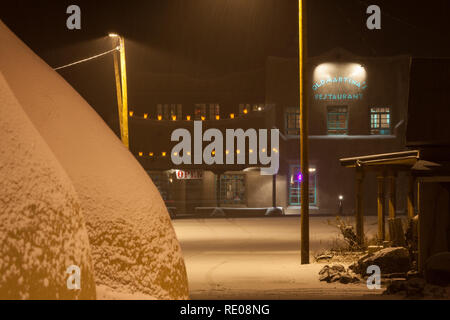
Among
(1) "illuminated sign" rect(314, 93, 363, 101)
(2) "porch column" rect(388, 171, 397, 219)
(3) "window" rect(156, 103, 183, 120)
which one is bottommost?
(2) "porch column" rect(388, 171, 397, 219)

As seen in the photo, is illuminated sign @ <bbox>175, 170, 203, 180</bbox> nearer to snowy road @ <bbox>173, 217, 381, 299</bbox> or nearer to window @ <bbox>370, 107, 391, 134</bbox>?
window @ <bbox>370, 107, 391, 134</bbox>

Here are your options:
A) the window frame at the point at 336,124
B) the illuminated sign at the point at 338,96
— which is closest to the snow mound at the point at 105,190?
the illuminated sign at the point at 338,96

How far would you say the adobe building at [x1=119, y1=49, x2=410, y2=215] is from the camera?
148ft

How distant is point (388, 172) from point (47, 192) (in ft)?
54.9

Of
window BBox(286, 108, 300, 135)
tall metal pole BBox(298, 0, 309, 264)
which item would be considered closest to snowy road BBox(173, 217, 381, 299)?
tall metal pole BBox(298, 0, 309, 264)

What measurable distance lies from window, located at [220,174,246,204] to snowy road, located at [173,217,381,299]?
1733 cm

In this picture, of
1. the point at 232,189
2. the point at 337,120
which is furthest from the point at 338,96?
the point at 232,189

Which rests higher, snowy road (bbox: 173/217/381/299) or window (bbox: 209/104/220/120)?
window (bbox: 209/104/220/120)

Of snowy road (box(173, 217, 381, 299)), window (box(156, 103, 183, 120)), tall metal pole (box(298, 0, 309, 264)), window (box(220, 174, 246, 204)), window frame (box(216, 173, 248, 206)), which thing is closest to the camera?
snowy road (box(173, 217, 381, 299))

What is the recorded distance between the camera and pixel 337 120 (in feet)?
156

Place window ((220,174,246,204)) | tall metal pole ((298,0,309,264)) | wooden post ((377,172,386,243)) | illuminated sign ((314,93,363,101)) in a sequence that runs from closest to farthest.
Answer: tall metal pole ((298,0,309,264)) → wooden post ((377,172,386,243)) → window ((220,174,246,204)) → illuminated sign ((314,93,363,101))

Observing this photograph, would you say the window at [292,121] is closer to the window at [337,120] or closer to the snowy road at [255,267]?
the window at [337,120]

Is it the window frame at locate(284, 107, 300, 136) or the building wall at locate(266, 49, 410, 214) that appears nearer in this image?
the building wall at locate(266, 49, 410, 214)
